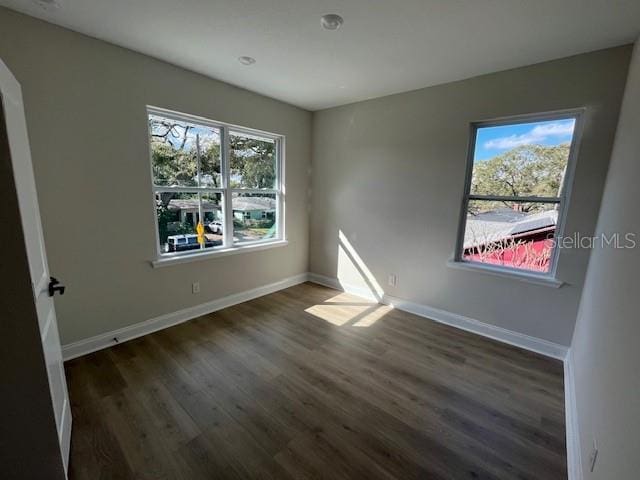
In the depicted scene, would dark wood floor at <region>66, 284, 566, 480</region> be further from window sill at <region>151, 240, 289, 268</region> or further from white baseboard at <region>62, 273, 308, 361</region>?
window sill at <region>151, 240, 289, 268</region>

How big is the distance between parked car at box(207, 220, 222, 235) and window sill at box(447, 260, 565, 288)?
8.59ft

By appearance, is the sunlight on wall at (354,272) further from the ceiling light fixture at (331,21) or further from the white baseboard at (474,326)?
the ceiling light fixture at (331,21)

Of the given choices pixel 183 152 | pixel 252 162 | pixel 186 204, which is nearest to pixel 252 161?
pixel 252 162

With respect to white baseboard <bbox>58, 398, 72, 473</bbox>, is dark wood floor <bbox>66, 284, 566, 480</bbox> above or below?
below

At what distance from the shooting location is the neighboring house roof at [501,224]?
2535 millimetres

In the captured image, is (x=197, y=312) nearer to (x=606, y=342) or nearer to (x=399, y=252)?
(x=399, y=252)

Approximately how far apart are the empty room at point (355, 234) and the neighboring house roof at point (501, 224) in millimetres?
20

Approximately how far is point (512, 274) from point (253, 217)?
116 inches

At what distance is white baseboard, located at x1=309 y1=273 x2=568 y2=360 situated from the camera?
254 centimetres

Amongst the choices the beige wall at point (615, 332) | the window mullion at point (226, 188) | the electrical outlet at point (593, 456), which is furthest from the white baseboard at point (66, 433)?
the electrical outlet at point (593, 456)

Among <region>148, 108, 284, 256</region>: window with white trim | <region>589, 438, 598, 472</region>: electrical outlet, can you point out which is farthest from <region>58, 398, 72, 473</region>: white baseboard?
<region>589, 438, 598, 472</region>: electrical outlet

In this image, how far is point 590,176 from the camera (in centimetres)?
224

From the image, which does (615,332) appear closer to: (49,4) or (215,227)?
(215,227)

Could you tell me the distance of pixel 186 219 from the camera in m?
2.96
